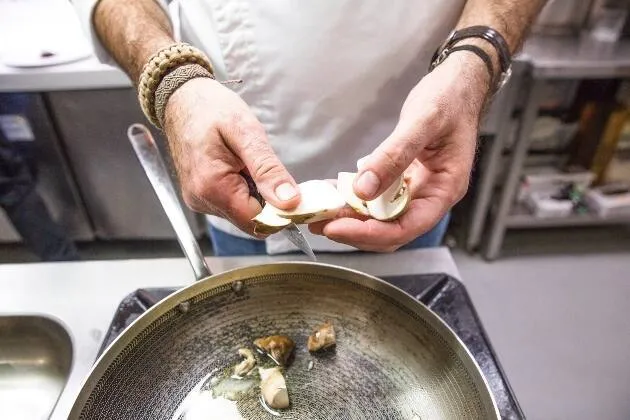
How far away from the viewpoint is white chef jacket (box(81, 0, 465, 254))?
27.0 inches

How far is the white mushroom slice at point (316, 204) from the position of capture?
19.0 inches

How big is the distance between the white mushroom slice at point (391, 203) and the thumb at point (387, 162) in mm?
30

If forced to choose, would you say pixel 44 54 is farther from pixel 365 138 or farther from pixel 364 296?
pixel 364 296

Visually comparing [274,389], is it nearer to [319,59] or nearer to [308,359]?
[308,359]

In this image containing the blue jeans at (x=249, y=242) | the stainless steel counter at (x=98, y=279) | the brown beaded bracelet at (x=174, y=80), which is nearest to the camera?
the brown beaded bracelet at (x=174, y=80)

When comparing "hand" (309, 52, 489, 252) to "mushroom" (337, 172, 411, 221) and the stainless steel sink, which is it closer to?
"mushroom" (337, 172, 411, 221)

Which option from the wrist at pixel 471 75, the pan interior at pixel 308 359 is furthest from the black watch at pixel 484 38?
the pan interior at pixel 308 359

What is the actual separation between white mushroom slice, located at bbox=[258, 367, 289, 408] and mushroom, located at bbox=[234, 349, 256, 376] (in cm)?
2

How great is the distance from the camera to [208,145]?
0.49 m

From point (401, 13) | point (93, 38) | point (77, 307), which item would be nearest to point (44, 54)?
point (93, 38)

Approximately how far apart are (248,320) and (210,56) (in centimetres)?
42

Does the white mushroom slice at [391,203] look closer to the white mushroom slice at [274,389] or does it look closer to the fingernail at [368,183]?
the fingernail at [368,183]

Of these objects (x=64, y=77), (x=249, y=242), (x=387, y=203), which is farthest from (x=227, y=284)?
(x=64, y=77)

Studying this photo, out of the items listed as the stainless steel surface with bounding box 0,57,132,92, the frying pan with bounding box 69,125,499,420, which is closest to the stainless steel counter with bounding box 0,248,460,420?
the frying pan with bounding box 69,125,499,420
